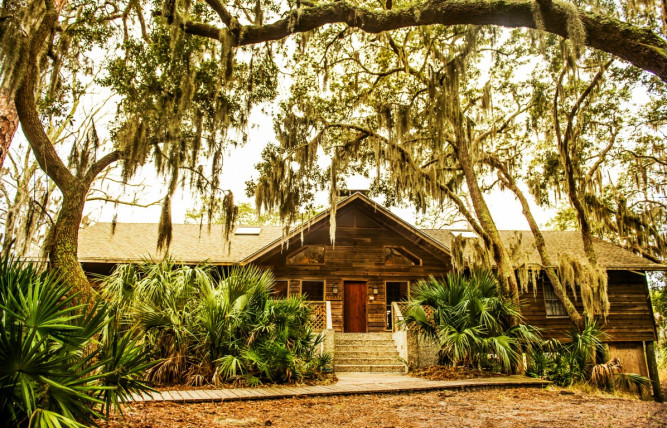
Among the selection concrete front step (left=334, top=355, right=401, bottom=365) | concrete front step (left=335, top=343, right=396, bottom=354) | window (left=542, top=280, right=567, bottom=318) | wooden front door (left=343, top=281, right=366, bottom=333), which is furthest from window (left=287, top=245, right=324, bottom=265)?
window (left=542, top=280, right=567, bottom=318)

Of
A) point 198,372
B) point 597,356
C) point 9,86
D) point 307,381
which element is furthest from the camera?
point 597,356

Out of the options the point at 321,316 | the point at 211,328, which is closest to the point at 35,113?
the point at 211,328

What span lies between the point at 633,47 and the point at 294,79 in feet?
30.6

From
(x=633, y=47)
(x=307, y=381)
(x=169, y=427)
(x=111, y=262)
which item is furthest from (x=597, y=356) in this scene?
(x=111, y=262)

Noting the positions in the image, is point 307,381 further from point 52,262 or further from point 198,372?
point 52,262

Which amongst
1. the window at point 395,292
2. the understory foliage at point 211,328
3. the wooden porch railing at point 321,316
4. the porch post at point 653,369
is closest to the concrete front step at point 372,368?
the wooden porch railing at point 321,316

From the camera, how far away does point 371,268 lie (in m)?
16.0

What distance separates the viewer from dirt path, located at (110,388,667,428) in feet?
16.6

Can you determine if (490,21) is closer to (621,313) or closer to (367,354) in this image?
(367,354)

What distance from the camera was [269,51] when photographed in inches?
339

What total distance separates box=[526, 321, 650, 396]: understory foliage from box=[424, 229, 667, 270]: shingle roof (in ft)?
13.2

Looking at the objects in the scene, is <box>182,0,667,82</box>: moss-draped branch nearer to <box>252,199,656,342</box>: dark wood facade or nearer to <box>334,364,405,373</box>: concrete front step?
<box>334,364,405,373</box>: concrete front step

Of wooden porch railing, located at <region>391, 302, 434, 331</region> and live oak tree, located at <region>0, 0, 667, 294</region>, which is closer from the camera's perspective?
live oak tree, located at <region>0, 0, 667, 294</region>

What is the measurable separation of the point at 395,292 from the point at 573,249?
803 centimetres
